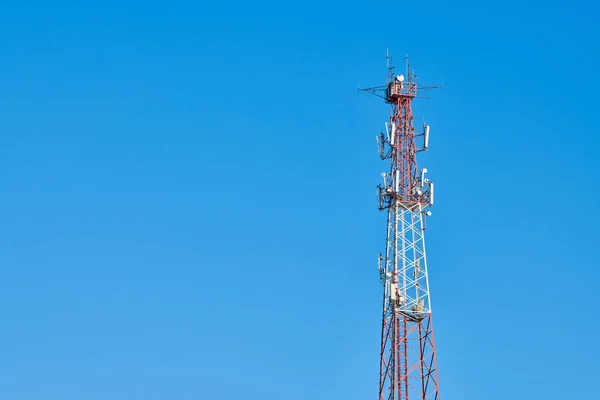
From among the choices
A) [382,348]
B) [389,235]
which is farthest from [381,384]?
[389,235]

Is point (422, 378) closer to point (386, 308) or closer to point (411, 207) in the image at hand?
point (386, 308)

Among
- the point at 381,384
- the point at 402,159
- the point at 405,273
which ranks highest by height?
the point at 402,159

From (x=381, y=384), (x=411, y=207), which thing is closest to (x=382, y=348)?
(x=381, y=384)

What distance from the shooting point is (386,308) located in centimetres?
11500

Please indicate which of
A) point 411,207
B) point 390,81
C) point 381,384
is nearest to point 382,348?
point 381,384

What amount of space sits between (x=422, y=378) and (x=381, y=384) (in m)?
3.14

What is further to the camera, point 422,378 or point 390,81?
point 390,81

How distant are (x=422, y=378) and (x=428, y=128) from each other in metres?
19.4

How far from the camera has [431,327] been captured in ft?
372

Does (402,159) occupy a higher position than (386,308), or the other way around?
(402,159)

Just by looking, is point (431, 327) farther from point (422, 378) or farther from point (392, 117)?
point (392, 117)

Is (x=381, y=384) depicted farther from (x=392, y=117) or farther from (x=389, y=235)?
(x=392, y=117)

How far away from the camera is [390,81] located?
393ft

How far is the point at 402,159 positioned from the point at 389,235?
5.97 metres
